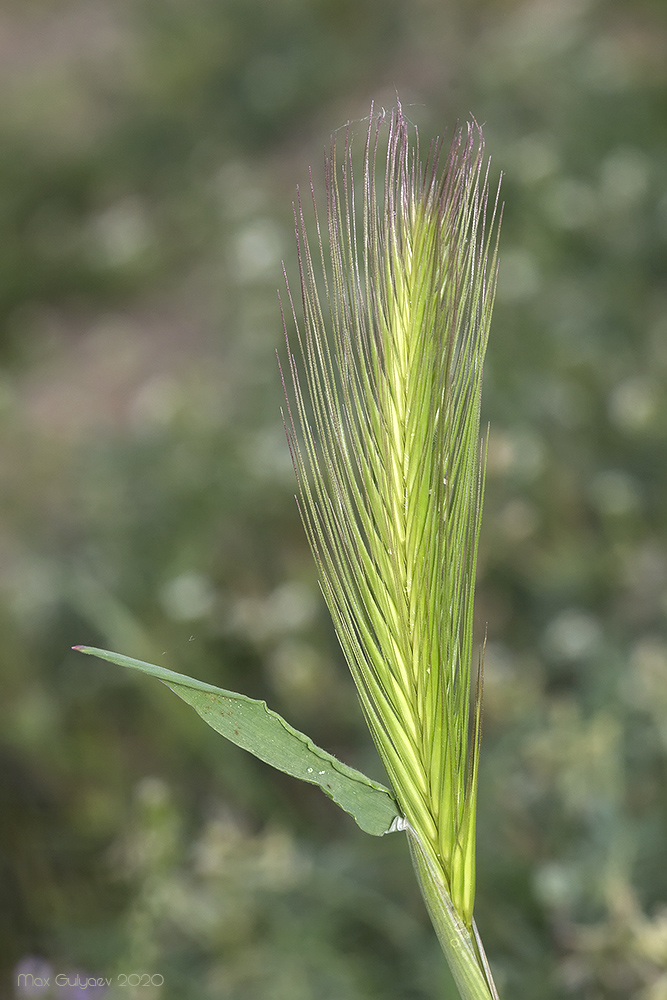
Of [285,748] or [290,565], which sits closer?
[285,748]

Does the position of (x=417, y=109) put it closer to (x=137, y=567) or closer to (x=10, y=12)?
(x=137, y=567)

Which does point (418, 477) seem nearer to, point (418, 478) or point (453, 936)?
point (418, 478)

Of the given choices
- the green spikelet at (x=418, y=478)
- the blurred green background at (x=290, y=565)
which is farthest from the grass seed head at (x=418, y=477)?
the blurred green background at (x=290, y=565)

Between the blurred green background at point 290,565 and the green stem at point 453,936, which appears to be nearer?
the green stem at point 453,936

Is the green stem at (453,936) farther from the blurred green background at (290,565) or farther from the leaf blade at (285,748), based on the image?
the blurred green background at (290,565)

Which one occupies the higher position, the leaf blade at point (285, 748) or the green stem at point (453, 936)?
the leaf blade at point (285, 748)

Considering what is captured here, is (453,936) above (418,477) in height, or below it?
below

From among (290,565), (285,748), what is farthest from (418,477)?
(290,565)
